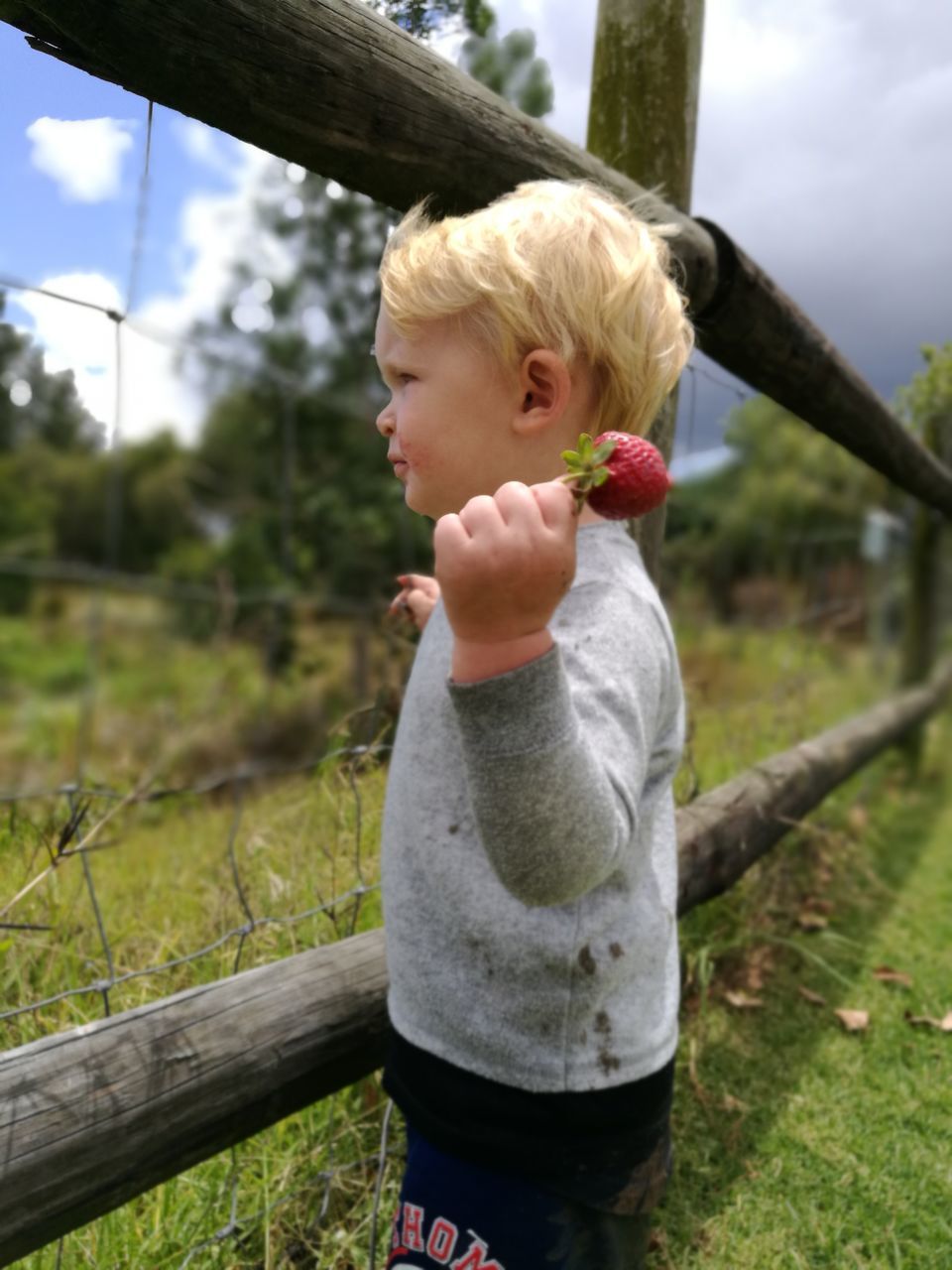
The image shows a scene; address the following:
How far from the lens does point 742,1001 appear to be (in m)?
1.93

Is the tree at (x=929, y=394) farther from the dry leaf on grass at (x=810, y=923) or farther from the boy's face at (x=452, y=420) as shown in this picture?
the boy's face at (x=452, y=420)

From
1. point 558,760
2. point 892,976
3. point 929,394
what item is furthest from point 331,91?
point 929,394

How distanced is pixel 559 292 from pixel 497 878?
50cm

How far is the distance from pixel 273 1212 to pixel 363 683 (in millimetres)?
4527

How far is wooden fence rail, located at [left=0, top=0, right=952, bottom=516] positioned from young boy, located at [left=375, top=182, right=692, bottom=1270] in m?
0.14

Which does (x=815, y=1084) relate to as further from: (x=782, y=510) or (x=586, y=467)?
(x=782, y=510)

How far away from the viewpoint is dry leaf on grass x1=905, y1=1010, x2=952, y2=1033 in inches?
74.4

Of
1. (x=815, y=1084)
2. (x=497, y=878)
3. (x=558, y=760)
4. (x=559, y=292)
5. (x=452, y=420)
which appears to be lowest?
(x=815, y=1084)

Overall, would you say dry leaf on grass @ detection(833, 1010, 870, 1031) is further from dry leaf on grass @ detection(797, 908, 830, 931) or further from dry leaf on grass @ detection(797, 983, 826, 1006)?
dry leaf on grass @ detection(797, 908, 830, 931)

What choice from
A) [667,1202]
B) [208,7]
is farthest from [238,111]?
[667,1202]

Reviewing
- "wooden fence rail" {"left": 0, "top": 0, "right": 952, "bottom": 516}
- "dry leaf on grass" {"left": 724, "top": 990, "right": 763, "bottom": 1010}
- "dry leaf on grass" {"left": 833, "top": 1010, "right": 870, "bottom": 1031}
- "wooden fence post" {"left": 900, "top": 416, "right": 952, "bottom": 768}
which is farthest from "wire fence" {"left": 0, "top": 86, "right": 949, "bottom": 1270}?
"wooden fence post" {"left": 900, "top": 416, "right": 952, "bottom": 768}

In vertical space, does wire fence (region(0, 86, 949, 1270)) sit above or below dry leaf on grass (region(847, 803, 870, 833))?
above

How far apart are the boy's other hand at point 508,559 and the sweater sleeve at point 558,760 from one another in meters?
0.04

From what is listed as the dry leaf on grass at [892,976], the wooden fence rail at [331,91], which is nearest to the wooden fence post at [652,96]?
the wooden fence rail at [331,91]
